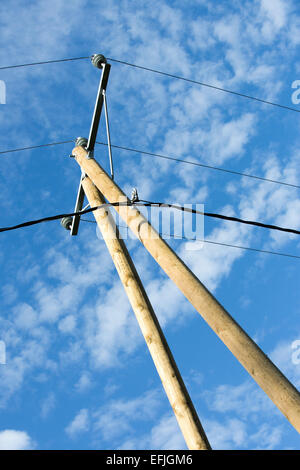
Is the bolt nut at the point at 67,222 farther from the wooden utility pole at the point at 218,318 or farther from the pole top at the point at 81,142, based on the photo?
the wooden utility pole at the point at 218,318

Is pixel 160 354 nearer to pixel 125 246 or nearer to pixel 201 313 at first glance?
pixel 201 313

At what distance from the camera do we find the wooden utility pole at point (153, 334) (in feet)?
11.4

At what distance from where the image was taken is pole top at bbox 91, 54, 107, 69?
6.89 metres

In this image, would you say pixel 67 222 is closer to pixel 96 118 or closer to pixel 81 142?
pixel 81 142

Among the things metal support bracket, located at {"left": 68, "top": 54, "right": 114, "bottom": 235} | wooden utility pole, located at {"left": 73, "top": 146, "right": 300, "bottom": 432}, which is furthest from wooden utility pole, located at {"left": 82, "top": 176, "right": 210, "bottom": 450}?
metal support bracket, located at {"left": 68, "top": 54, "right": 114, "bottom": 235}

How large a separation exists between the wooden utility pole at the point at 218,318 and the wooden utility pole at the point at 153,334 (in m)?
0.38

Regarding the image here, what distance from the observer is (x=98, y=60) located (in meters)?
6.91

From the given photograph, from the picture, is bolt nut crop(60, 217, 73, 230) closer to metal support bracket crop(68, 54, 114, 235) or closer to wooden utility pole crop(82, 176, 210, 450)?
metal support bracket crop(68, 54, 114, 235)

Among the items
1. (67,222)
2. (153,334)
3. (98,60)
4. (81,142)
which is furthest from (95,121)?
(153,334)

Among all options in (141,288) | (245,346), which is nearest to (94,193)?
(141,288)

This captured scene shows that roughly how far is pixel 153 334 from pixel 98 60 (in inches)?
175

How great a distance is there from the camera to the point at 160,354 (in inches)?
158

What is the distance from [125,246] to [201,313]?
1.67 metres

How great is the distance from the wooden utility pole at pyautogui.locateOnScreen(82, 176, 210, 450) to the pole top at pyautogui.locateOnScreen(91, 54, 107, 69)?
2.23 metres
